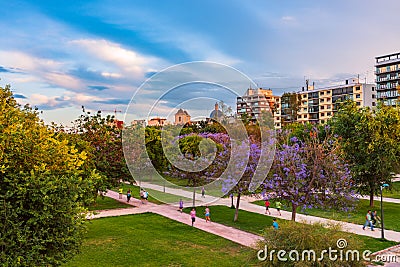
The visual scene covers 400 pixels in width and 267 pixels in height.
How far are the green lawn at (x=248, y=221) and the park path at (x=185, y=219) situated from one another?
75 centimetres

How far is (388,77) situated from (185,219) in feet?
244

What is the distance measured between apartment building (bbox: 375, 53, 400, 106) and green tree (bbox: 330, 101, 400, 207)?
193 ft

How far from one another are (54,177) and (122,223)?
14.3 metres

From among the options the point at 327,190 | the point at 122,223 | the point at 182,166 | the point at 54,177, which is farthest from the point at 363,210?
the point at 54,177

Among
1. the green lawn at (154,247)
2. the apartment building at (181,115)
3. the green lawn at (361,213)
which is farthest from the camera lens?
the green lawn at (361,213)

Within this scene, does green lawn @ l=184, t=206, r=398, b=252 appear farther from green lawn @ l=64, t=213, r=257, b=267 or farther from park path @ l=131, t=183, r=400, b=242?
green lawn @ l=64, t=213, r=257, b=267

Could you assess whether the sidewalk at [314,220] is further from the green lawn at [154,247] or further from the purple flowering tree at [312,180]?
the green lawn at [154,247]

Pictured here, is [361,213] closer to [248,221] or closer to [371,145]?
[371,145]

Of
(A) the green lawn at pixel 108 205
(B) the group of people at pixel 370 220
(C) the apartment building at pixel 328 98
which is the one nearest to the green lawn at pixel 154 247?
(A) the green lawn at pixel 108 205

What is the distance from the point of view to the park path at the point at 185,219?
19173 millimetres

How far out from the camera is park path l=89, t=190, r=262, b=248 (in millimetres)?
19173

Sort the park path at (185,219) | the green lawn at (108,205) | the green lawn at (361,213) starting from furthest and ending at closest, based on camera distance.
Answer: the green lawn at (108,205), the green lawn at (361,213), the park path at (185,219)

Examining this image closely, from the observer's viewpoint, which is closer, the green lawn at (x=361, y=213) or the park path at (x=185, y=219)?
the park path at (x=185, y=219)

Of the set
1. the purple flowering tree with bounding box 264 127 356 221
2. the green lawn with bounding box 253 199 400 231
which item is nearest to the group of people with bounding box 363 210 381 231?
the green lawn with bounding box 253 199 400 231
